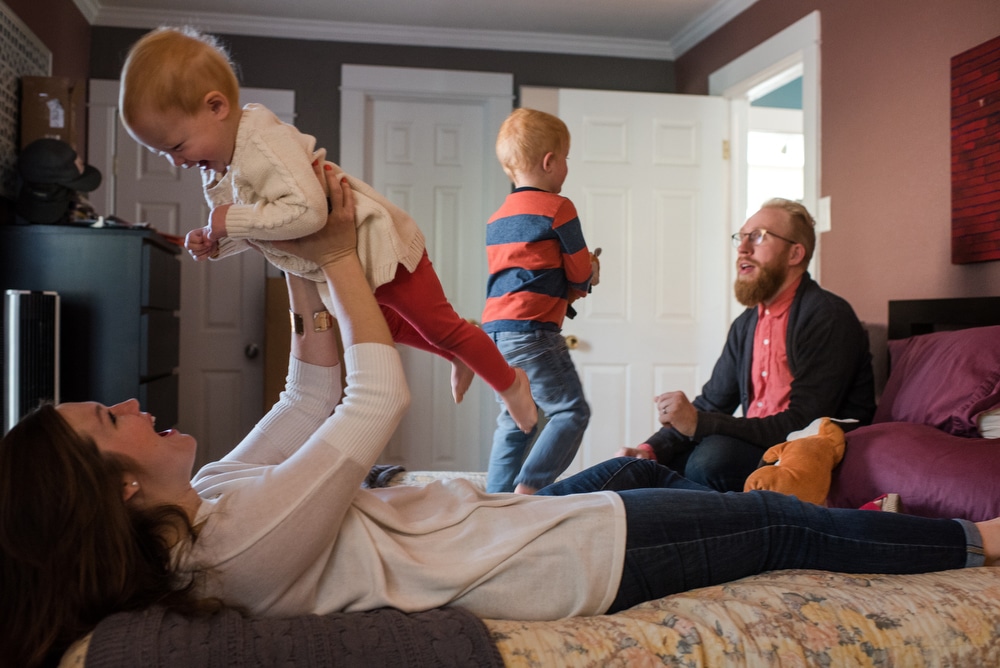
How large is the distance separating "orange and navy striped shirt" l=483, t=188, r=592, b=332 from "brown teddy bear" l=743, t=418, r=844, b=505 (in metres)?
0.75

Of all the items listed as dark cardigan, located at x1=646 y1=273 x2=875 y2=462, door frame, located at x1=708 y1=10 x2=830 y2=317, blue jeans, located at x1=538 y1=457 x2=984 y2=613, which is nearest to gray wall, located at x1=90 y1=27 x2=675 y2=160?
door frame, located at x1=708 y1=10 x2=830 y2=317

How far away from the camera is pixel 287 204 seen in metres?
1.41

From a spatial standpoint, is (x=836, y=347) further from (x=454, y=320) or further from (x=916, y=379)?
(x=454, y=320)

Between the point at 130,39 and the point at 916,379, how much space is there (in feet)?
12.9

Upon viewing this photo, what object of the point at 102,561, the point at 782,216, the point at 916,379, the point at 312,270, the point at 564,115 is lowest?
the point at 102,561

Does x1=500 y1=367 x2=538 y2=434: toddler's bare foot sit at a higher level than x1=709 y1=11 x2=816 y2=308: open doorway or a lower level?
lower

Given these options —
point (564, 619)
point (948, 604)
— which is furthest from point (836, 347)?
point (564, 619)

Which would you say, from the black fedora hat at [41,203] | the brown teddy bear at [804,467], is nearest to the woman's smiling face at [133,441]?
the brown teddy bear at [804,467]

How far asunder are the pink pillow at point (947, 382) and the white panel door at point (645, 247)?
6.03ft

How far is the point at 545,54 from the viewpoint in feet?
15.5

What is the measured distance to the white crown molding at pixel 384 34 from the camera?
4.31 metres

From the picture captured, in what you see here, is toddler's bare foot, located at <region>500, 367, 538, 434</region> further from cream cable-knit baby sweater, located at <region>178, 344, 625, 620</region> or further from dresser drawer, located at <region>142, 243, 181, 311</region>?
dresser drawer, located at <region>142, 243, 181, 311</region>

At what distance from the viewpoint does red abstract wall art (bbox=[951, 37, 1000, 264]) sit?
257 cm

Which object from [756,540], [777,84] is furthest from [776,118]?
[756,540]
